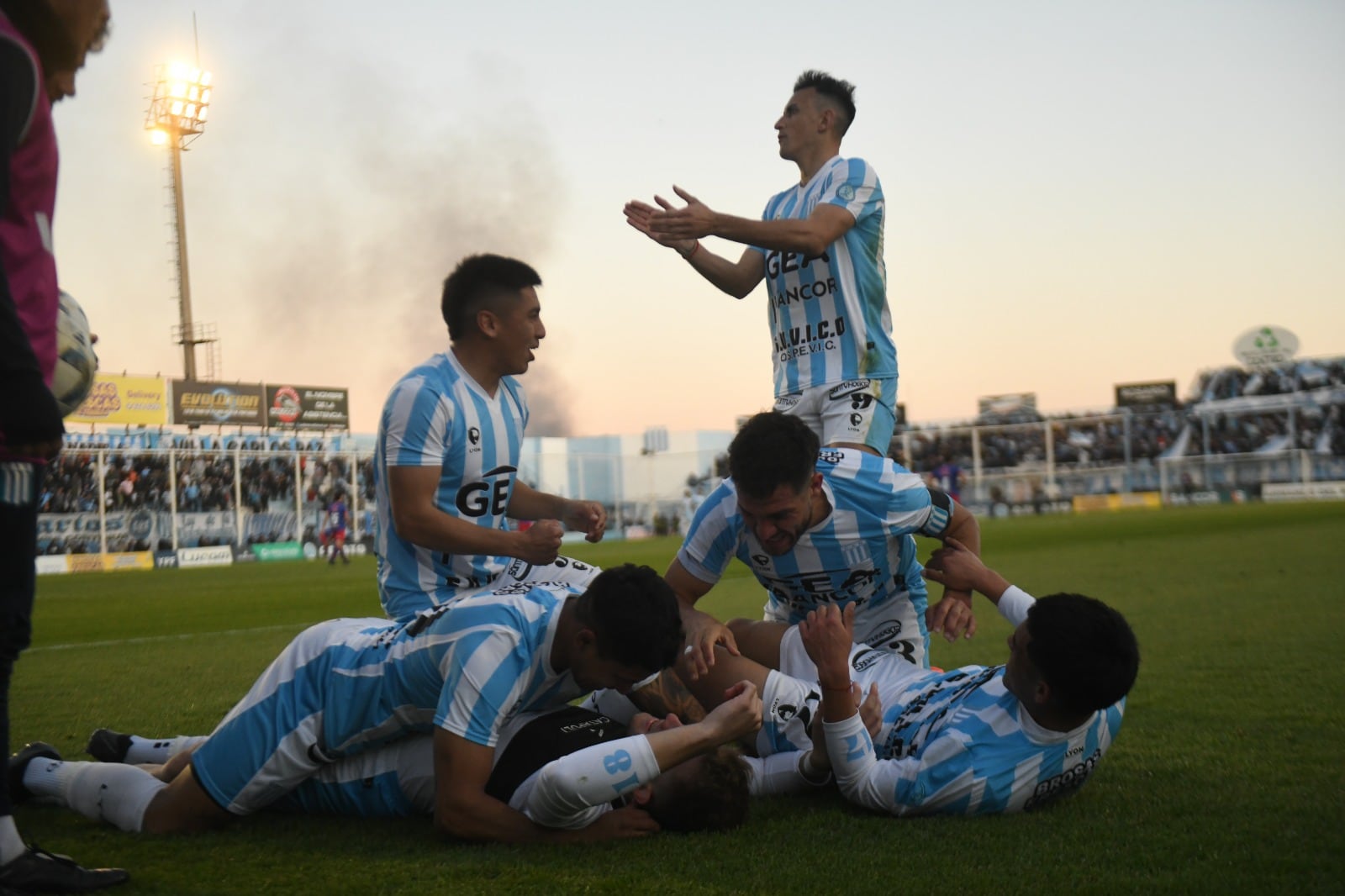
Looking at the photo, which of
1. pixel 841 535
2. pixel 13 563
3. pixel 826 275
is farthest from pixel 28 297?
pixel 826 275

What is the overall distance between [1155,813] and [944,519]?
141 cm

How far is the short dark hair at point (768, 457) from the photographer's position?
3859 millimetres

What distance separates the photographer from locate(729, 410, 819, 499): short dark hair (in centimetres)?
386

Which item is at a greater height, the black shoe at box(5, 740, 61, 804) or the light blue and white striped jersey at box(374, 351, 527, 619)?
the light blue and white striped jersey at box(374, 351, 527, 619)

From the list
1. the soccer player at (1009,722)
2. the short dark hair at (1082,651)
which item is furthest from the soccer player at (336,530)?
the short dark hair at (1082,651)

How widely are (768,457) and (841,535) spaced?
74 centimetres

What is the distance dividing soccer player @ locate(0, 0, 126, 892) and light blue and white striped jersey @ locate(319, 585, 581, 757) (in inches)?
33.3

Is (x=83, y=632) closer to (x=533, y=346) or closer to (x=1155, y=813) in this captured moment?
(x=533, y=346)

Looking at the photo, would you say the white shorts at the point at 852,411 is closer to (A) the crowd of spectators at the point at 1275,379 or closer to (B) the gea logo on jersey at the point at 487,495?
(B) the gea logo on jersey at the point at 487,495

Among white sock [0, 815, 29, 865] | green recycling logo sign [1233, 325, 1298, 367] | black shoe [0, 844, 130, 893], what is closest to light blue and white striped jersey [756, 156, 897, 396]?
black shoe [0, 844, 130, 893]

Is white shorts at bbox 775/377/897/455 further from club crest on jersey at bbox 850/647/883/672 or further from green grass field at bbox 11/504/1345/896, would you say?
green grass field at bbox 11/504/1345/896

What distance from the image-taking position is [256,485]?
4072cm

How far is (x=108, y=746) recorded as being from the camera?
14.5ft

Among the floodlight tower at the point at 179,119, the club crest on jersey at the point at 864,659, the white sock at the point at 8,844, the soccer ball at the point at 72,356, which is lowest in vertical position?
the white sock at the point at 8,844
